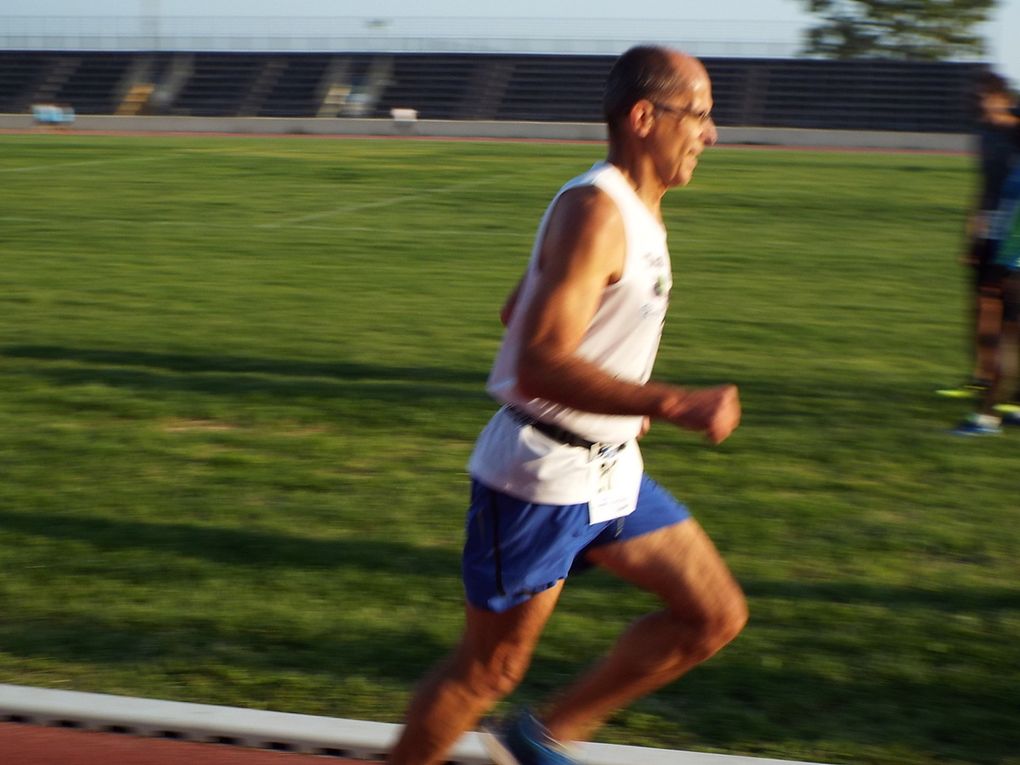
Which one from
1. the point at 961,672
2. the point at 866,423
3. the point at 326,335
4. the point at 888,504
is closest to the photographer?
the point at 961,672

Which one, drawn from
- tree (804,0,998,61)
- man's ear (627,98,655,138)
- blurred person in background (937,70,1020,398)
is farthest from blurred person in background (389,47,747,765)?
tree (804,0,998,61)

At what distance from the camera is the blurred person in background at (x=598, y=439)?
2.46m

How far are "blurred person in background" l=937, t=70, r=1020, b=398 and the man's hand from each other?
16.1 ft

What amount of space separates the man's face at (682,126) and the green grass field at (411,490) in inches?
61.9

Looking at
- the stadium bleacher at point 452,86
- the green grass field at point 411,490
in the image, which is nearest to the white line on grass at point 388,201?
the green grass field at point 411,490

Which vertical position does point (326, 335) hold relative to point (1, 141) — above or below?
above

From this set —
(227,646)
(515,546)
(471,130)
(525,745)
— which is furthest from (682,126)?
(471,130)

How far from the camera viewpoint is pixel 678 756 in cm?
323

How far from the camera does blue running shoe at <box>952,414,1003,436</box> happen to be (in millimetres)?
6777

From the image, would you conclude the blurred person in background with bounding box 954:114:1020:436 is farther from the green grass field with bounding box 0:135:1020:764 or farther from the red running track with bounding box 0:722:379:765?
the red running track with bounding box 0:722:379:765

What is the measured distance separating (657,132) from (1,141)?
35019 millimetres

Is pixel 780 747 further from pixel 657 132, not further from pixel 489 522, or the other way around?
pixel 657 132

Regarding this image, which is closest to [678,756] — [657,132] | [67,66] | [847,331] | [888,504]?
[657,132]

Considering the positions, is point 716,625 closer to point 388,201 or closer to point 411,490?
point 411,490
